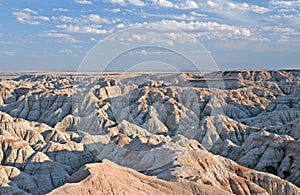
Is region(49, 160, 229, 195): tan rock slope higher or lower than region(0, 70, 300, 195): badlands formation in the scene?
higher

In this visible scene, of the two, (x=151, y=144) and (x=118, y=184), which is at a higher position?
(x=118, y=184)

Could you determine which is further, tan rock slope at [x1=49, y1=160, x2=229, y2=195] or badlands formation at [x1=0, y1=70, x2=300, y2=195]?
badlands formation at [x1=0, y1=70, x2=300, y2=195]

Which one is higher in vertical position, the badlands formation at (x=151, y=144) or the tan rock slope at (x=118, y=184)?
the tan rock slope at (x=118, y=184)

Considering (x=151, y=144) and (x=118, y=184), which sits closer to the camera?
(x=118, y=184)

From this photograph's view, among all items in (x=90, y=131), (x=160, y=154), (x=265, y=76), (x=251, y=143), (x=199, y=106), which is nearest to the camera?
(x=160, y=154)

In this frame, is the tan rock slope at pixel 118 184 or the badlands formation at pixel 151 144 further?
the badlands formation at pixel 151 144

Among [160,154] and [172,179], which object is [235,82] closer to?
[160,154]

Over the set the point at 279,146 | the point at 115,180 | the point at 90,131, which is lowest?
the point at 90,131

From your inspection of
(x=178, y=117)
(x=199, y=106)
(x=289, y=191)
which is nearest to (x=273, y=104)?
(x=199, y=106)
